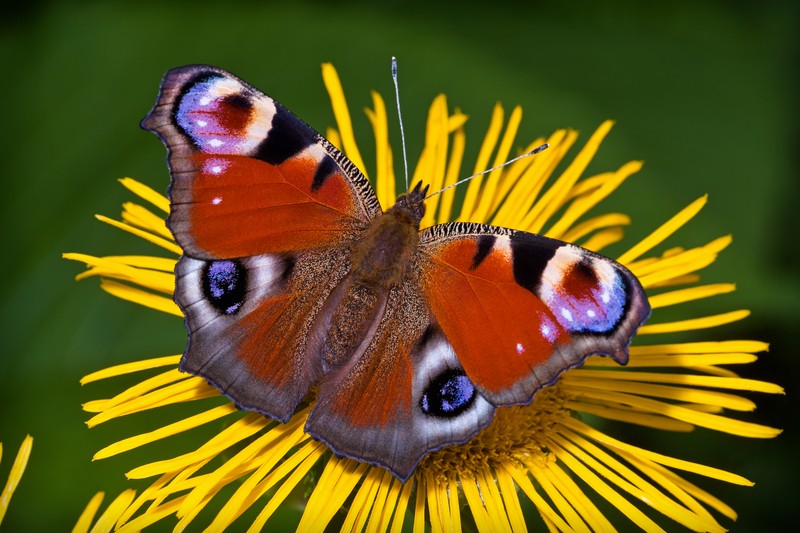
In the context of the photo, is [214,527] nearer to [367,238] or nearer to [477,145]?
[367,238]

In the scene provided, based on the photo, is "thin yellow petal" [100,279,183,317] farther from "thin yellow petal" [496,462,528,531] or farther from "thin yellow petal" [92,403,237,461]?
"thin yellow petal" [496,462,528,531]

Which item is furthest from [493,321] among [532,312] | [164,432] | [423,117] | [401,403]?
[423,117]

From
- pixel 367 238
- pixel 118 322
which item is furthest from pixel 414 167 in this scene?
pixel 118 322

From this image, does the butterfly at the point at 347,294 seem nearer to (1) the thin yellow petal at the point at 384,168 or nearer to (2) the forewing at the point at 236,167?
(2) the forewing at the point at 236,167

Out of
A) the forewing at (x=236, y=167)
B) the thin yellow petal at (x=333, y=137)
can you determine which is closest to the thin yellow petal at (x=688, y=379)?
the forewing at (x=236, y=167)

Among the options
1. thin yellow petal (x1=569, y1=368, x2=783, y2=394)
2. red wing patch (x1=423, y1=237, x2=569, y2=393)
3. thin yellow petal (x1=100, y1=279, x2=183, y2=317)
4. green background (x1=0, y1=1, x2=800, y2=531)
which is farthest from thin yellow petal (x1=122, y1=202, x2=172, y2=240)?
thin yellow petal (x1=569, y1=368, x2=783, y2=394)

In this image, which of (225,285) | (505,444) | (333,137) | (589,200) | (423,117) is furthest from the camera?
(423,117)

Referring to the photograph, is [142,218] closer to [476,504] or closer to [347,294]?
[347,294]

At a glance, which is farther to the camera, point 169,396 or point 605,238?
point 605,238
